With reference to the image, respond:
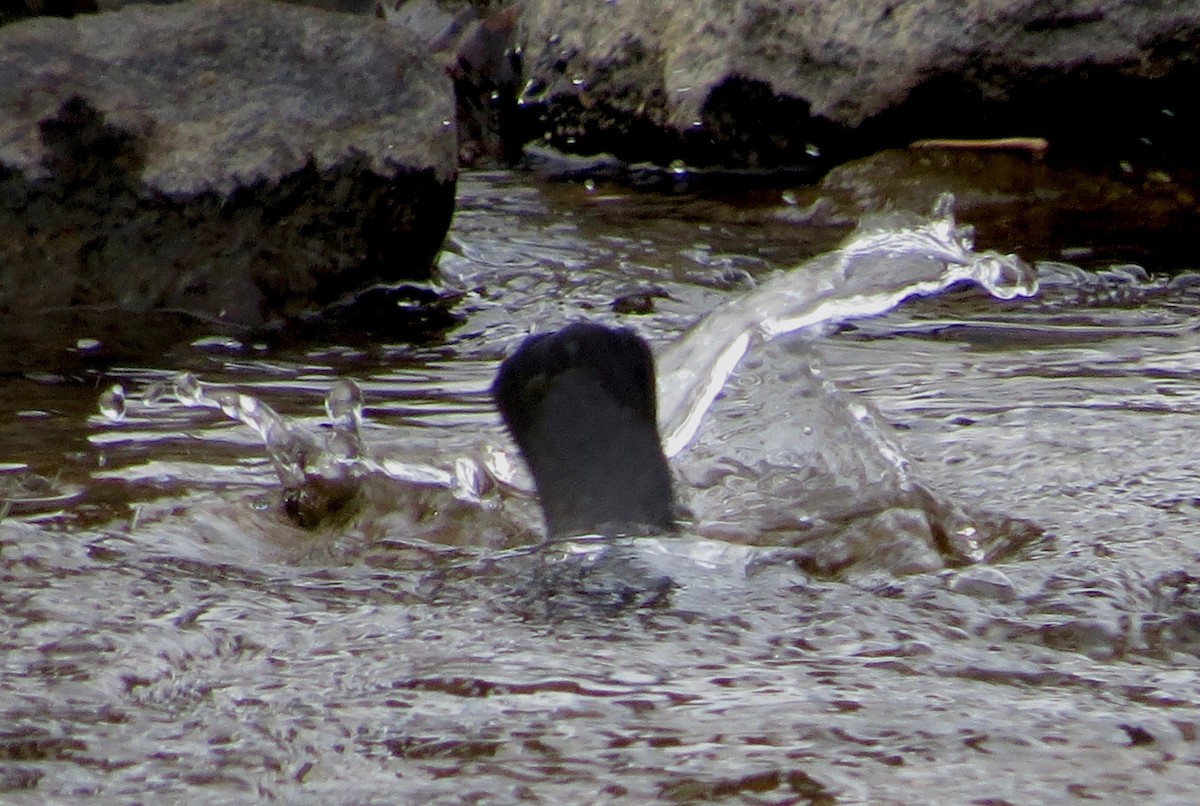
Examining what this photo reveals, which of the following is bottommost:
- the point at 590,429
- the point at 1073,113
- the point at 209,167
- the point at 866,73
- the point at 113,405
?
the point at 113,405

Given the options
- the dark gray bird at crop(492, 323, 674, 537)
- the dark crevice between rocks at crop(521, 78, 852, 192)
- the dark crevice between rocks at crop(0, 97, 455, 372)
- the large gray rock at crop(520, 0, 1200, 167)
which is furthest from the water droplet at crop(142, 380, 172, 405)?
the large gray rock at crop(520, 0, 1200, 167)

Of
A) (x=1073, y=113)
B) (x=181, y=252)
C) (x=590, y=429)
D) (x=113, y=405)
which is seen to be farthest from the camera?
(x=1073, y=113)

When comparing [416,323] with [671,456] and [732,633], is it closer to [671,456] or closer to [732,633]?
[671,456]

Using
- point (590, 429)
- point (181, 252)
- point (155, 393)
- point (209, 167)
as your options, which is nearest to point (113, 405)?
point (155, 393)

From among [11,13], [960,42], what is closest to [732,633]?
[11,13]

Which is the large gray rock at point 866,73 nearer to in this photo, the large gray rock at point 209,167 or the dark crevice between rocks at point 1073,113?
the dark crevice between rocks at point 1073,113

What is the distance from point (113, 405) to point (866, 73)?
12.1ft

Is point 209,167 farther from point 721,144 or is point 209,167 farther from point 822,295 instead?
point 721,144

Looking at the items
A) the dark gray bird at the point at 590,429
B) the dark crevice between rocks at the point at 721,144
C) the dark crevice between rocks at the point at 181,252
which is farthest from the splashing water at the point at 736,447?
the dark crevice between rocks at the point at 721,144

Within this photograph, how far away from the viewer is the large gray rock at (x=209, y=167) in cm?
466

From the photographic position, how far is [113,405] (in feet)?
12.3

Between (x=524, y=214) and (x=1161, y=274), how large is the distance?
214 cm

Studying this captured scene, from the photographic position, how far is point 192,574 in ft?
8.65

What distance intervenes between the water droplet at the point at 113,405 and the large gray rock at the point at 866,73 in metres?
3.61
